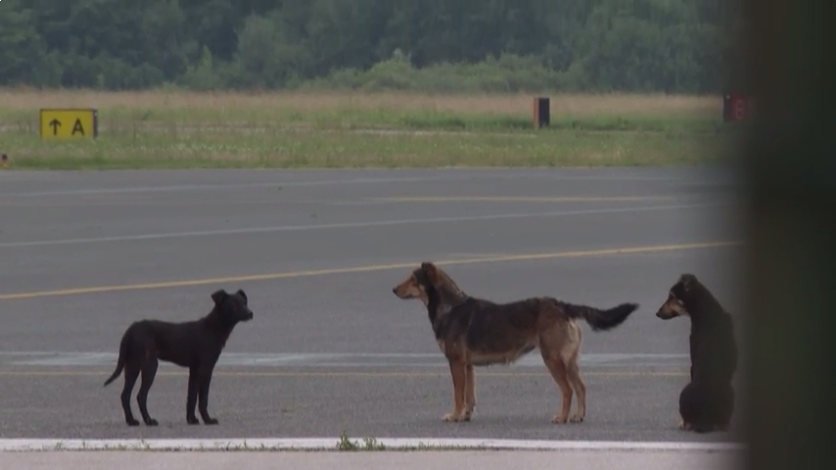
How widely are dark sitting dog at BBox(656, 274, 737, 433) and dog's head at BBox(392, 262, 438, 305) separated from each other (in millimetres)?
1520

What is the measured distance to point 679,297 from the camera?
761cm

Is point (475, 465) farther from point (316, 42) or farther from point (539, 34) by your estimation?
point (316, 42)

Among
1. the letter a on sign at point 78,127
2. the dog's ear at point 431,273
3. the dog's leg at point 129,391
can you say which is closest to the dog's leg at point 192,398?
the dog's leg at point 129,391

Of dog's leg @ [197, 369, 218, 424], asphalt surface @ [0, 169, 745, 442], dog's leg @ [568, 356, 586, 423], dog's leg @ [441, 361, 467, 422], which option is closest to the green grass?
asphalt surface @ [0, 169, 745, 442]

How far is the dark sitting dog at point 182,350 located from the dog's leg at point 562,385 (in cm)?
158

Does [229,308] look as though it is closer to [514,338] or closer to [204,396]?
[204,396]

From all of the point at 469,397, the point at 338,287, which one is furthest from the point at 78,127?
the point at 469,397

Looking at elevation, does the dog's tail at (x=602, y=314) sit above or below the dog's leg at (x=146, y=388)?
above

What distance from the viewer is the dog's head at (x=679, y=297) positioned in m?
7.52

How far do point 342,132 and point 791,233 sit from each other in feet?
161

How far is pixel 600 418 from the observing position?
8.09m

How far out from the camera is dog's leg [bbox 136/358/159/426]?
7.80 metres

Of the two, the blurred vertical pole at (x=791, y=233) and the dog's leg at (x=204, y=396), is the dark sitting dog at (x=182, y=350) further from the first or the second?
the blurred vertical pole at (x=791, y=233)

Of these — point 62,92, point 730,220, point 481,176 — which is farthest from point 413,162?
point 730,220
